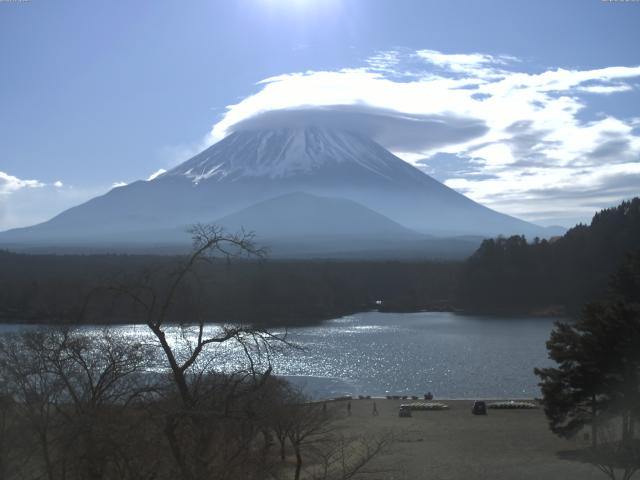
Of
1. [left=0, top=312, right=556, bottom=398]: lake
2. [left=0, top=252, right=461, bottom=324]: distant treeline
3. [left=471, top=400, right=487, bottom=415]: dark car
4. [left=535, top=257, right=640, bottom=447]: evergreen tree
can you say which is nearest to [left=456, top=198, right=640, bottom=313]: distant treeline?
[left=0, top=252, right=461, bottom=324]: distant treeline

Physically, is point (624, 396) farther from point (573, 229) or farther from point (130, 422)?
point (573, 229)

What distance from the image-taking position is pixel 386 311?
168ft

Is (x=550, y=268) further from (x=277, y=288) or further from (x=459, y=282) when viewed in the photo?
(x=277, y=288)

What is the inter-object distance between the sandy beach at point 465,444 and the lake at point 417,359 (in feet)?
9.07

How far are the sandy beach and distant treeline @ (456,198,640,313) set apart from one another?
32134 millimetres

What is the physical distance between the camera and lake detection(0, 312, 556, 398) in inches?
882

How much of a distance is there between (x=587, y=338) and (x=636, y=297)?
207 inches

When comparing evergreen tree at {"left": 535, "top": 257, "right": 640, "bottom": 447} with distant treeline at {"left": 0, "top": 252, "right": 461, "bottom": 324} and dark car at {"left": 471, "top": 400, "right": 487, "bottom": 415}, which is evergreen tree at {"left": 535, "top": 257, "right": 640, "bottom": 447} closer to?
dark car at {"left": 471, "top": 400, "right": 487, "bottom": 415}

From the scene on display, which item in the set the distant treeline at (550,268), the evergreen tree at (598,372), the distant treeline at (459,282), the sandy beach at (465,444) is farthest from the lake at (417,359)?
the distant treeline at (550,268)

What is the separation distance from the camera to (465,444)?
47.3ft

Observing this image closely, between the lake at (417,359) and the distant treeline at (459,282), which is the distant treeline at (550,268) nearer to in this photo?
the distant treeline at (459,282)

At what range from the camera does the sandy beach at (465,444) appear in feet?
38.8

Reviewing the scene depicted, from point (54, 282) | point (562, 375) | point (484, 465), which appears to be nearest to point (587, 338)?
point (562, 375)

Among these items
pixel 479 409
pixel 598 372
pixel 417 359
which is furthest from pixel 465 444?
pixel 417 359
